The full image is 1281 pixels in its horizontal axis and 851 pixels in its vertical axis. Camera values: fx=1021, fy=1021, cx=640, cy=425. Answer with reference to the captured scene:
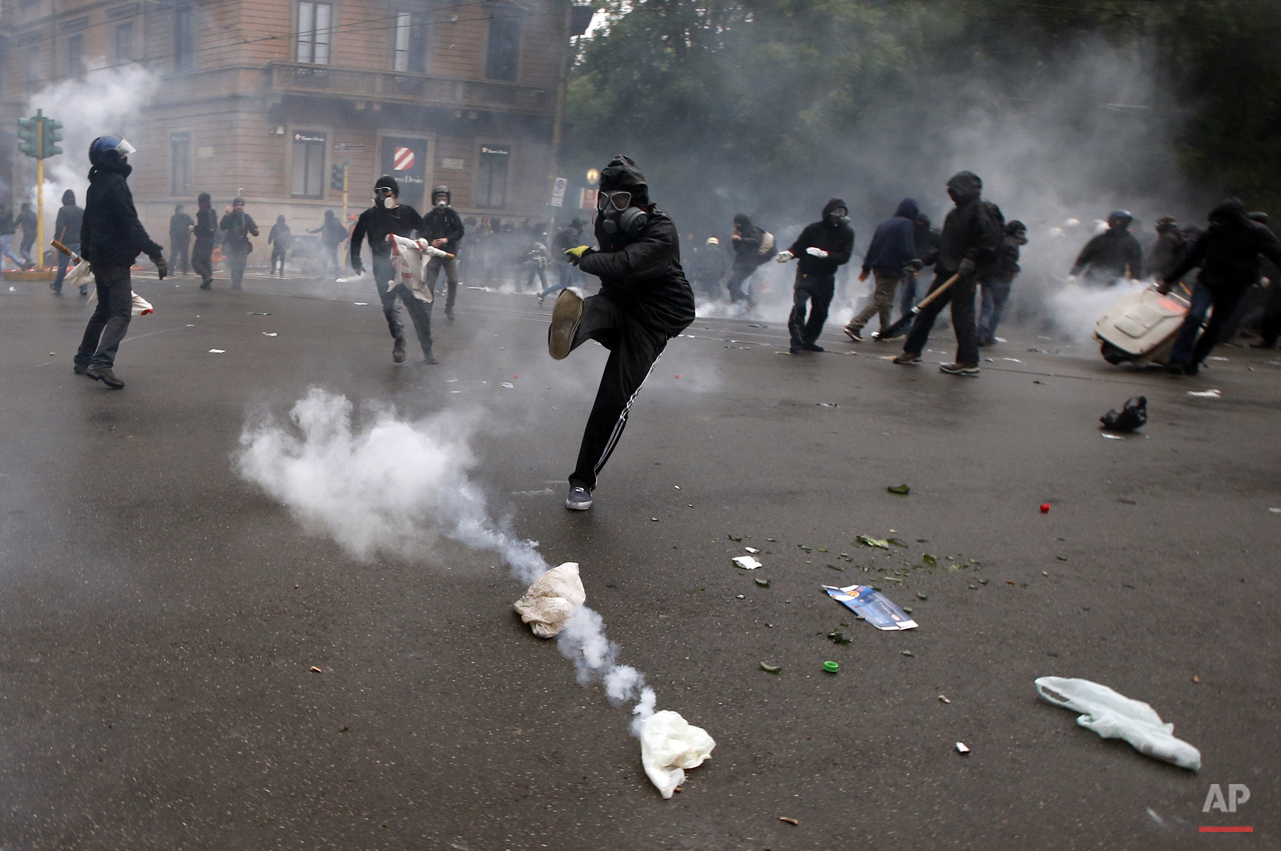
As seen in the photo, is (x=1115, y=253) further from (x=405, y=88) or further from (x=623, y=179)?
(x=405, y=88)

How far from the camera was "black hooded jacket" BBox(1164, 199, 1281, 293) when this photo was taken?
392 inches

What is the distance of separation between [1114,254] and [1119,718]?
12.5m

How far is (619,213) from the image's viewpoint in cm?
464

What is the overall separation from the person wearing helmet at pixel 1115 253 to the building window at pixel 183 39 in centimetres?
2864

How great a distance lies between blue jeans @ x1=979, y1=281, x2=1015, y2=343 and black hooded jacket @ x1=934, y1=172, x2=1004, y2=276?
3566 mm

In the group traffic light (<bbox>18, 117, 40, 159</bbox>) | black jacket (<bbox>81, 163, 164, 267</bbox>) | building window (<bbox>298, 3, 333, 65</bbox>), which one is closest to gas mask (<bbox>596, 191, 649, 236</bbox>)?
black jacket (<bbox>81, 163, 164, 267</bbox>)

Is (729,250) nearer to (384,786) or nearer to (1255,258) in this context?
(1255,258)

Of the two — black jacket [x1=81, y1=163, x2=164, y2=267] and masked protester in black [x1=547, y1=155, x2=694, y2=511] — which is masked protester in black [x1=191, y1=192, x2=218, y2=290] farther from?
masked protester in black [x1=547, y1=155, x2=694, y2=511]

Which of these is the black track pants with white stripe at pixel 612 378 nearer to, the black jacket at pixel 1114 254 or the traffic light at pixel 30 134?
the black jacket at pixel 1114 254

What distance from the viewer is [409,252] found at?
8523 mm

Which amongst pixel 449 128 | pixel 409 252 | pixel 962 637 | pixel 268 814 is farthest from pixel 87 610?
pixel 449 128

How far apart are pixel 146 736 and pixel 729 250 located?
24411 millimetres

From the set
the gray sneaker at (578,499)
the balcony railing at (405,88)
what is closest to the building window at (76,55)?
the balcony railing at (405,88)

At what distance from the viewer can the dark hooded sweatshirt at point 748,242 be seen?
16516 millimetres
